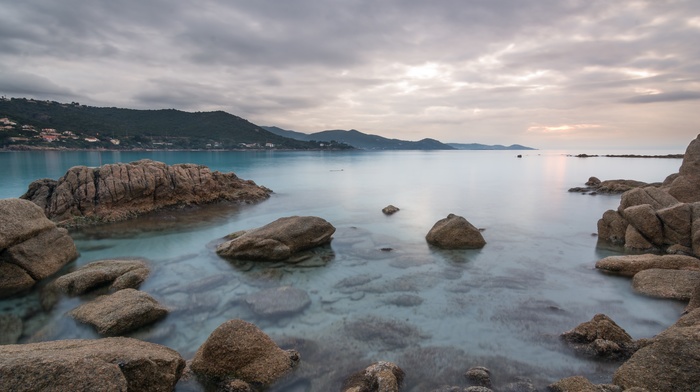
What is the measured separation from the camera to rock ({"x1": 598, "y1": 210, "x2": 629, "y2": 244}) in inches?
730

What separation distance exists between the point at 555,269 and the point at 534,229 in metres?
9.00

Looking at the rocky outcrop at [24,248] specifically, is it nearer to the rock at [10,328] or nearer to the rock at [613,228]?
the rock at [10,328]

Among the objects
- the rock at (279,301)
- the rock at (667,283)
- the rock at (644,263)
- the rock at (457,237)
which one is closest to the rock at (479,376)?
the rock at (279,301)

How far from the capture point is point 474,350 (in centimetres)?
896

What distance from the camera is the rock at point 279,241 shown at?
15672 mm

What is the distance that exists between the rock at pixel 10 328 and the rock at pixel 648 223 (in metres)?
24.1

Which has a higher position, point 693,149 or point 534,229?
point 693,149

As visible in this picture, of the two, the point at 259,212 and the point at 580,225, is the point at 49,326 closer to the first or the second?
the point at 259,212

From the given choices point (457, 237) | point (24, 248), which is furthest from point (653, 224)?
point (24, 248)

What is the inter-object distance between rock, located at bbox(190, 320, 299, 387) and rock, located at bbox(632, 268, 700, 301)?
12166mm

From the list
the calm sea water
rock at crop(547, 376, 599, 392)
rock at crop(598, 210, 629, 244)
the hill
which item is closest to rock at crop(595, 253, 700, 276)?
the calm sea water

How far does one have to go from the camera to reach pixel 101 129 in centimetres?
14188

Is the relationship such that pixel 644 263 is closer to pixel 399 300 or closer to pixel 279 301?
pixel 399 300

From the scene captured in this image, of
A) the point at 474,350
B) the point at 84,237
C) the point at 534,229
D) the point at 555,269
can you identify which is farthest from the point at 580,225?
the point at 84,237
